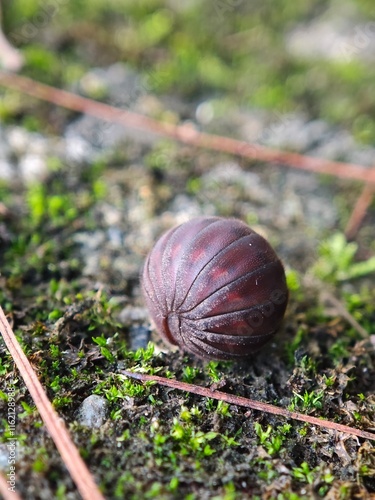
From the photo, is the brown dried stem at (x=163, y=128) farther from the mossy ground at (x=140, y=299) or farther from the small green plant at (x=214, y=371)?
the small green plant at (x=214, y=371)

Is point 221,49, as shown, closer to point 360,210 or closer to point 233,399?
point 360,210

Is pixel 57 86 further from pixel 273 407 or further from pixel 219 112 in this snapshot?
pixel 273 407

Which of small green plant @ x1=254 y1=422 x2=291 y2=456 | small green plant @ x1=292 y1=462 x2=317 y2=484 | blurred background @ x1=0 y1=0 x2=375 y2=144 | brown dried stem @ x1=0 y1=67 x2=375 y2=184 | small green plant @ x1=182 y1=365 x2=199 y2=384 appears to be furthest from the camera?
blurred background @ x1=0 y1=0 x2=375 y2=144

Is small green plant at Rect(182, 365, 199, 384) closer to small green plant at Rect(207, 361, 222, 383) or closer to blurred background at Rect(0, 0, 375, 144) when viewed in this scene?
small green plant at Rect(207, 361, 222, 383)

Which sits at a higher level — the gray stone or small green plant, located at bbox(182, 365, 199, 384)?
small green plant, located at bbox(182, 365, 199, 384)

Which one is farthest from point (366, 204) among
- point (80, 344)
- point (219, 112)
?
point (80, 344)

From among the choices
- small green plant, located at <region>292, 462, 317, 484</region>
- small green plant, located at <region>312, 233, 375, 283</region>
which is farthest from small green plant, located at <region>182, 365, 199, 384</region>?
small green plant, located at <region>312, 233, 375, 283</region>

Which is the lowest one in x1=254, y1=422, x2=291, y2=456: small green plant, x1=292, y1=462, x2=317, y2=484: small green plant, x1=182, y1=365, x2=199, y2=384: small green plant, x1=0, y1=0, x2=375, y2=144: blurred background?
x1=292, y1=462, x2=317, y2=484: small green plant
